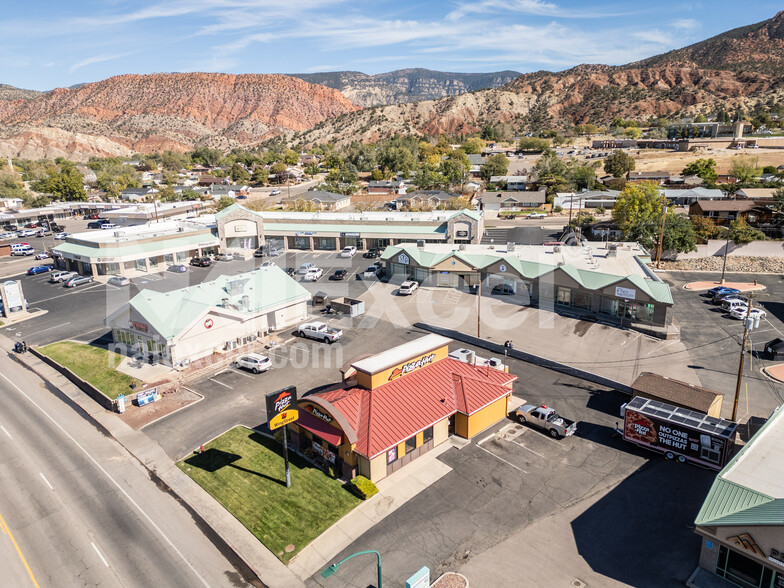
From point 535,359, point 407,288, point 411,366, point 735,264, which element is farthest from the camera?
point 735,264

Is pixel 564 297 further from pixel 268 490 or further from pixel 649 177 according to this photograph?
pixel 649 177

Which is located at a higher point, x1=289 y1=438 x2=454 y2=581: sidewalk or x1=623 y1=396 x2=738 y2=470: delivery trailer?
x1=623 y1=396 x2=738 y2=470: delivery trailer

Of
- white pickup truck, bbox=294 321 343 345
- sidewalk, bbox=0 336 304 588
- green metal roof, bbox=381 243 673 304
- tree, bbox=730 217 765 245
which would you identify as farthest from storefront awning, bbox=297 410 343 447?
tree, bbox=730 217 765 245

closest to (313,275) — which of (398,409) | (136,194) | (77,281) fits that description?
(77,281)

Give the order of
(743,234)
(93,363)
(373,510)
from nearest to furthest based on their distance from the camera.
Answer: (373,510)
(93,363)
(743,234)

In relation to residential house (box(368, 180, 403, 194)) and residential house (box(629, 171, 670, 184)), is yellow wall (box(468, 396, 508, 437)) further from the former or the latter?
residential house (box(629, 171, 670, 184))

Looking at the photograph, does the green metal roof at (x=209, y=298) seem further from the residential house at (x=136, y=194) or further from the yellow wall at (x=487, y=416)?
the residential house at (x=136, y=194)

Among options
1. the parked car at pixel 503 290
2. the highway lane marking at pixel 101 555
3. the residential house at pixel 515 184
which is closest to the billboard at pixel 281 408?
the highway lane marking at pixel 101 555
